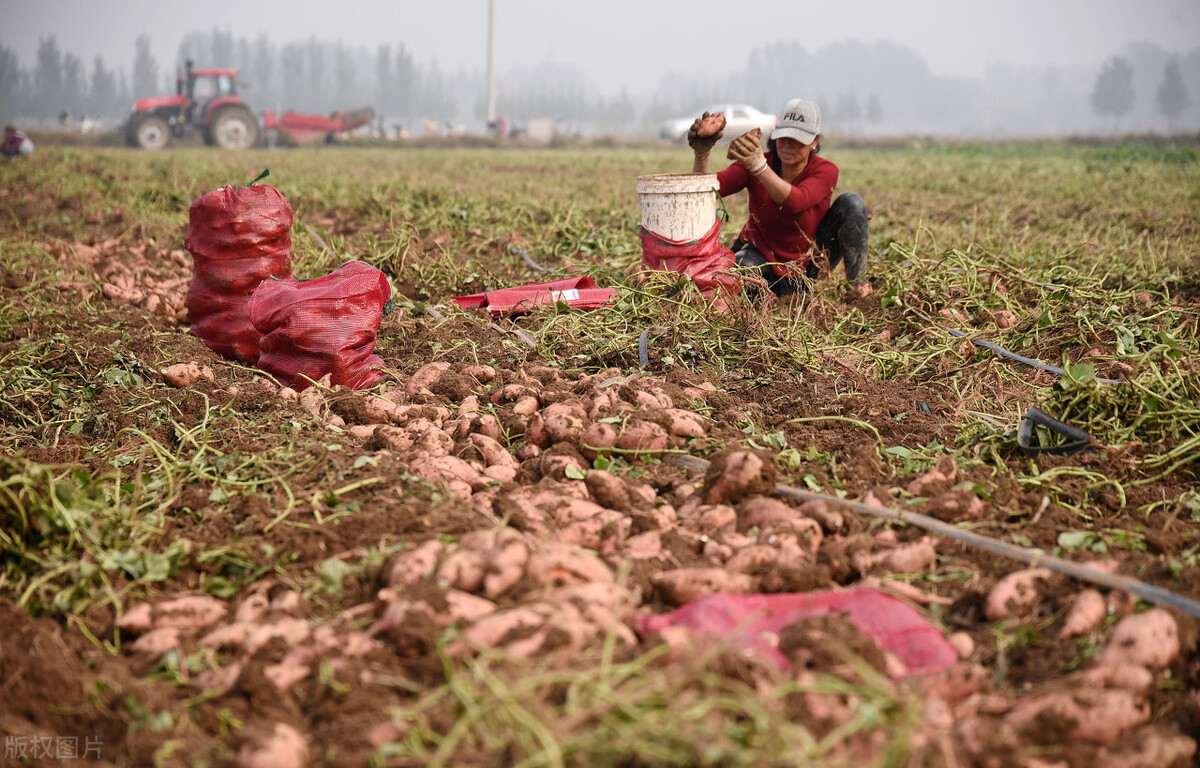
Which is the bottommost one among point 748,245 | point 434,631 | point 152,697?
point 152,697

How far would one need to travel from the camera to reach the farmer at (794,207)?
394cm

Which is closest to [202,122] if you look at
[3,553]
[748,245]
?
[748,245]

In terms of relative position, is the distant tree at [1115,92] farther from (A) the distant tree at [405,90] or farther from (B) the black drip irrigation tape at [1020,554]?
(B) the black drip irrigation tape at [1020,554]

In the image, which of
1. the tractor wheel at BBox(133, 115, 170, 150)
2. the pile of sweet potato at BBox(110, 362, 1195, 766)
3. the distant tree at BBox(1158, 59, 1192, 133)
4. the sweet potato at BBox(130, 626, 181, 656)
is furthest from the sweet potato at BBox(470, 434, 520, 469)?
the distant tree at BBox(1158, 59, 1192, 133)

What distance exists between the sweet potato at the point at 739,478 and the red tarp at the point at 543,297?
1.77m

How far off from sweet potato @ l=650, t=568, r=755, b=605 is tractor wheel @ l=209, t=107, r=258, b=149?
21083 mm

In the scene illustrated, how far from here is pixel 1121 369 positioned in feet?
10.1

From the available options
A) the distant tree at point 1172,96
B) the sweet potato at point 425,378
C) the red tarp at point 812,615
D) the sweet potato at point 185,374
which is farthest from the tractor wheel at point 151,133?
the distant tree at point 1172,96

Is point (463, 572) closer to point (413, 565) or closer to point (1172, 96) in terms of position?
point (413, 565)

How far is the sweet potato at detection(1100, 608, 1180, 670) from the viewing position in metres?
1.56

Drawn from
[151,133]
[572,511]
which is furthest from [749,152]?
[151,133]

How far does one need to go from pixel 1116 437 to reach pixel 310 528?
2322mm

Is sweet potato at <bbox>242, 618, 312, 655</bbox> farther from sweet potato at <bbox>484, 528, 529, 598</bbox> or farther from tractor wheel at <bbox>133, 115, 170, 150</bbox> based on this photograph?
tractor wheel at <bbox>133, 115, 170, 150</bbox>

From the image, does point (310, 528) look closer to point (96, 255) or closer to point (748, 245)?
point (748, 245)
